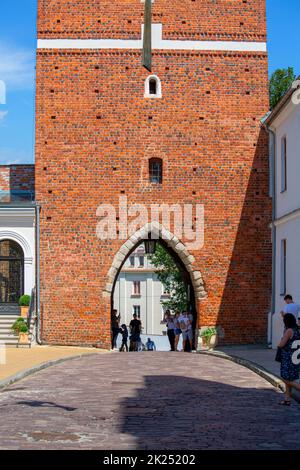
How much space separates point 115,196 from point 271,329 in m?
5.84

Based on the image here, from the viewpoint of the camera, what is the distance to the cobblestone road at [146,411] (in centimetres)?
788

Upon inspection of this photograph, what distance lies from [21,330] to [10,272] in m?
2.71

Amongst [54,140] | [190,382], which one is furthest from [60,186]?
[190,382]

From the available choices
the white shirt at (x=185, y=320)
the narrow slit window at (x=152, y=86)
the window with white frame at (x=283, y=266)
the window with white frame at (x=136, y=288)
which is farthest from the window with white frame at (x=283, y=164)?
the window with white frame at (x=136, y=288)

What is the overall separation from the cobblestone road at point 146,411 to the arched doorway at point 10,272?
855 cm

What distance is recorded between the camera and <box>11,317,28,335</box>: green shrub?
22.3 meters

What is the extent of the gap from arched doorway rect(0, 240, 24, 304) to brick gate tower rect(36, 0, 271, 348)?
4.04ft

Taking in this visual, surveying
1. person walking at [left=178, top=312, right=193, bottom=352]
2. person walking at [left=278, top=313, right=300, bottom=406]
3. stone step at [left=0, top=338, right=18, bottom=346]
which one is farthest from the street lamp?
person walking at [left=278, top=313, right=300, bottom=406]

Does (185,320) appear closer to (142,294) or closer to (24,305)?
(24,305)

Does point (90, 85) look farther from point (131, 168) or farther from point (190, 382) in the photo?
point (190, 382)

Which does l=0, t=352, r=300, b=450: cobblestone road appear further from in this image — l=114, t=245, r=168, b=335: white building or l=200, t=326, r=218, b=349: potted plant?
l=114, t=245, r=168, b=335: white building

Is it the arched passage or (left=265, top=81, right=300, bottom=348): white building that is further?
the arched passage

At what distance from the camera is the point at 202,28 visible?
23.9 m

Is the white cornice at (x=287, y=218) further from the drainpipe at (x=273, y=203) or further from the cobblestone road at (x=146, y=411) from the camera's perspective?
the cobblestone road at (x=146, y=411)
